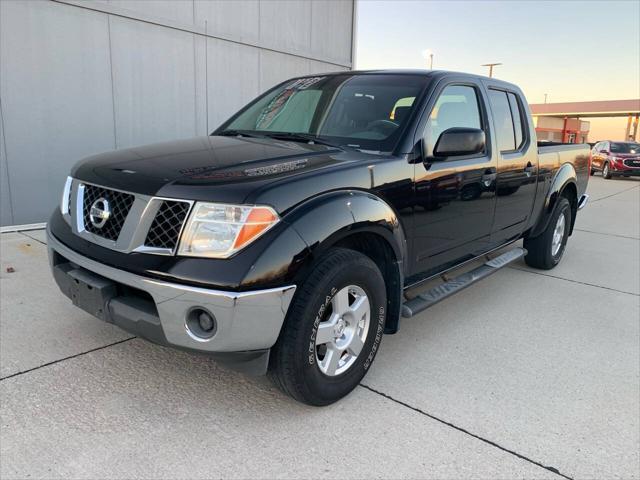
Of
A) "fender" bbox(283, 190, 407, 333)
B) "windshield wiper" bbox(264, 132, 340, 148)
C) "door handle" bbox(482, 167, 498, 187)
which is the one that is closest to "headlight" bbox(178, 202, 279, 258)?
"fender" bbox(283, 190, 407, 333)

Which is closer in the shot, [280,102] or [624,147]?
[280,102]

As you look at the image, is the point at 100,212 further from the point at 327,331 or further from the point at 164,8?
the point at 164,8

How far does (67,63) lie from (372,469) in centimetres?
634

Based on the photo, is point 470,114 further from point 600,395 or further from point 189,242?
point 189,242

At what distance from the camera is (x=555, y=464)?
2438 millimetres

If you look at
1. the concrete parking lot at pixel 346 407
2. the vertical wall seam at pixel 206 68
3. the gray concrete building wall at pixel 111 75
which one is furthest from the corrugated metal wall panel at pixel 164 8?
the concrete parking lot at pixel 346 407

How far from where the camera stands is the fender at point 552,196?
5.19 meters

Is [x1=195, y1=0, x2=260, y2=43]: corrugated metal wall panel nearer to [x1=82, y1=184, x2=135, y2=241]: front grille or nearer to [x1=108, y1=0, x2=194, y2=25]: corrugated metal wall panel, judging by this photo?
[x1=108, y1=0, x2=194, y2=25]: corrugated metal wall panel

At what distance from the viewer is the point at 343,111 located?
356 centimetres

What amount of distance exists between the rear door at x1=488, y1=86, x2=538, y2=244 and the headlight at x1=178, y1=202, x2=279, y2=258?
2462 mm

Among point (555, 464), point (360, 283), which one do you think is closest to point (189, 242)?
point (360, 283)

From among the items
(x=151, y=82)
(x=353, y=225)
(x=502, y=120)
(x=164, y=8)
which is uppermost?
(x=164, y=8)

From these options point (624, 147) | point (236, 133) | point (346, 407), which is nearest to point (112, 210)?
point (236, 133)

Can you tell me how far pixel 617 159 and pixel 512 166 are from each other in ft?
61.7
